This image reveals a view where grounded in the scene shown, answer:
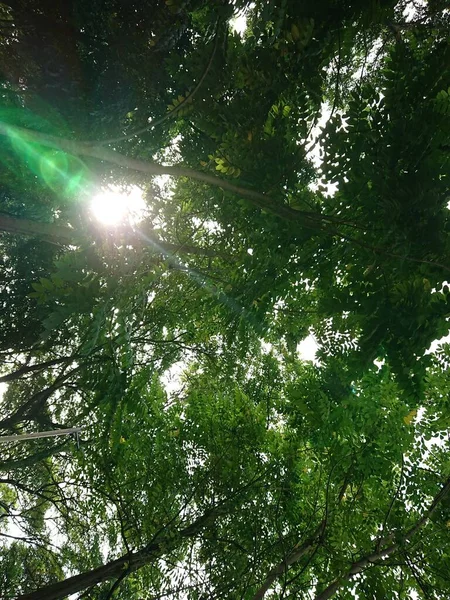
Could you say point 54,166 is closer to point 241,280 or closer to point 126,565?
point 241,280

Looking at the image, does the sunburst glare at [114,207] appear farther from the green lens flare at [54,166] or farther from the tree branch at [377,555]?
the tree branch at [377,555]

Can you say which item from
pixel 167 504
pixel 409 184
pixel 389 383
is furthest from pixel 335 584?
pixel 409 184

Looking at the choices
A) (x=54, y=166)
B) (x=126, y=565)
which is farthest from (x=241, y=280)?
(x=126, y=565)

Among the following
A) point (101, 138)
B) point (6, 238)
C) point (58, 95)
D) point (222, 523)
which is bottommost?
Result: point (222, 523)

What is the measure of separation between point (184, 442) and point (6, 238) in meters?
5.19

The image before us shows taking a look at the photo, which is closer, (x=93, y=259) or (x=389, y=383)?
(x=93, y=259)

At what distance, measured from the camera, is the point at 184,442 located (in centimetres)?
479

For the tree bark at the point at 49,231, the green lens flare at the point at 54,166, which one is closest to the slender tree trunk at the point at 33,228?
the tree bark at the point at 49,231

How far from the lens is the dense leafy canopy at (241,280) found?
7.40 ft

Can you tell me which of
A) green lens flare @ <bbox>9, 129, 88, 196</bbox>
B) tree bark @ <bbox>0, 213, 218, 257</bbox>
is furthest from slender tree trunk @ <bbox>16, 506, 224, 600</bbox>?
green lens flare @ <bbox>9, 129, 88, 196</bbox>

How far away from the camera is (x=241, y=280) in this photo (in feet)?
10.1

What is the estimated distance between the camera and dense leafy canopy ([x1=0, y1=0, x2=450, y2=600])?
226 centimetres

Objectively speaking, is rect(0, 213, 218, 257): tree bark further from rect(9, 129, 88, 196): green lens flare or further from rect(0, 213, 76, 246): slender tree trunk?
rect(9, 129, 88, 196): green lens flare

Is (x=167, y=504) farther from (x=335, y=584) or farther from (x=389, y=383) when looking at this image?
(x=389, y=383)
